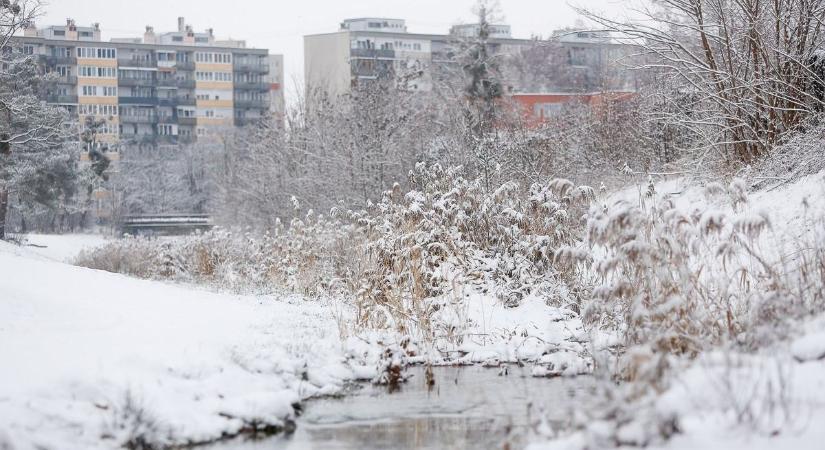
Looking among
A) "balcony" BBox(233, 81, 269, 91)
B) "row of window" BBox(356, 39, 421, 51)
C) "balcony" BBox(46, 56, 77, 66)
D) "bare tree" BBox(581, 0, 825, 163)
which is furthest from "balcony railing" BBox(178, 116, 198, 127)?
"bare tree" BBox(581, 0, 825, 163)

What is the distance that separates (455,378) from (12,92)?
36489 millimetres

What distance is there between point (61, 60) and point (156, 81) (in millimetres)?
9735

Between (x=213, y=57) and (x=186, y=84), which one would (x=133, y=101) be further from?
(x=213, y=57)

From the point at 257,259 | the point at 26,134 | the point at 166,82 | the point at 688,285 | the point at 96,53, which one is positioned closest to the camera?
the point at 688,285

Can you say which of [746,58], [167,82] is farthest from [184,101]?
[746,58]

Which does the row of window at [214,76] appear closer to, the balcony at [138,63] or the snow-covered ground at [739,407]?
the balcony at [138,63]

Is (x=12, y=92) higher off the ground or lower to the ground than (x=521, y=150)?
higher

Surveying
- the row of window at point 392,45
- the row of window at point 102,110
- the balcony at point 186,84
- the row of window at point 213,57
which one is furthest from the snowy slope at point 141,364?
the row of window at point 213,57

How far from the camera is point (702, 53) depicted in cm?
2144

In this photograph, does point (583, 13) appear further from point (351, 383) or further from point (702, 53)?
point (351, 383)

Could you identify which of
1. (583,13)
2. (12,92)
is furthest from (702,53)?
(12,92)

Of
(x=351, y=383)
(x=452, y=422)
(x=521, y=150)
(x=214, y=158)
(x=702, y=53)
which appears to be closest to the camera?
(x=452, y=422)

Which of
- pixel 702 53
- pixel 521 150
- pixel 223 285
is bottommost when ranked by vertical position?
pixel 223 285

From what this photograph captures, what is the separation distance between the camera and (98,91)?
10044 centimetres
